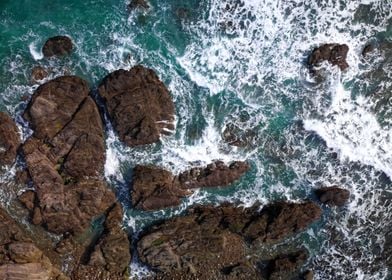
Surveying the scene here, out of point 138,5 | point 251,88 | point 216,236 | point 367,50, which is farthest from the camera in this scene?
point 251,88

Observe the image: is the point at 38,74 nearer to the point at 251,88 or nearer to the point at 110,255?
the point at 110,255

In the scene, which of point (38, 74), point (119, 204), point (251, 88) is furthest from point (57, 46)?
point (251, 88)

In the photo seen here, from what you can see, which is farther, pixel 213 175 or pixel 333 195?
pixel 213 175

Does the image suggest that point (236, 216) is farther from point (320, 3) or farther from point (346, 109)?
point (320, 3)

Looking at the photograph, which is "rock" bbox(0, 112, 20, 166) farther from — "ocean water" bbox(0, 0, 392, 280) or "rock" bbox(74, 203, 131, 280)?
"rock" bbox(74, 203, 131, 280)

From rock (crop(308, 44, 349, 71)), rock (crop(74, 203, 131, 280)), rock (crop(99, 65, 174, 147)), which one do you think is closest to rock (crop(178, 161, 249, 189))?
rock (crop(99, 65, 174, 147))

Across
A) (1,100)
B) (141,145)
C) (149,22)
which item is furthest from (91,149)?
(149,22)
